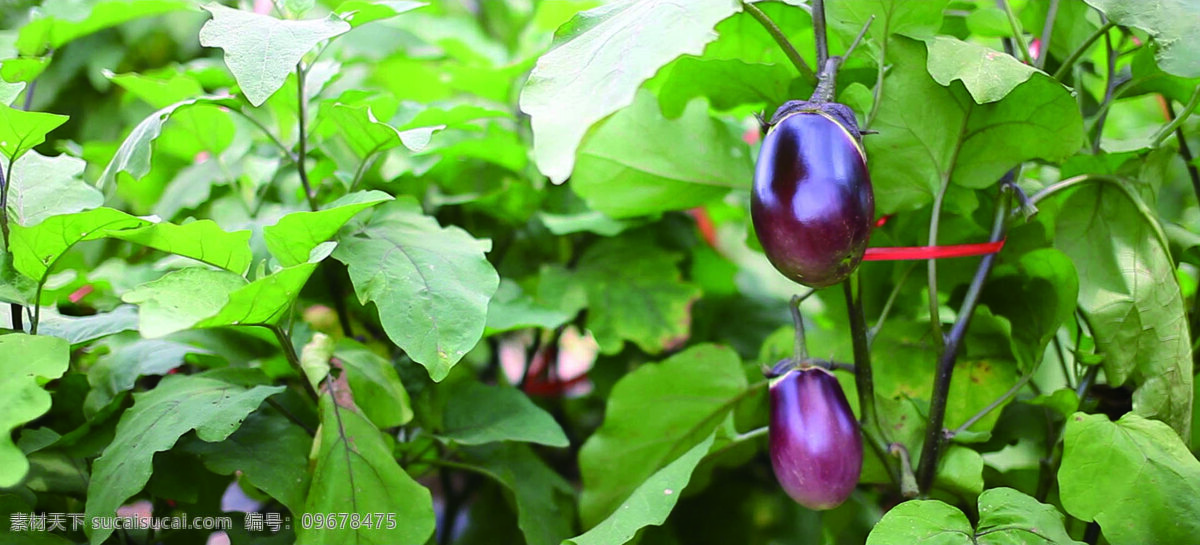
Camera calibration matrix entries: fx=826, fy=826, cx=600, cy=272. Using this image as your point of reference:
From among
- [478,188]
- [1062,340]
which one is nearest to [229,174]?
[478,188]

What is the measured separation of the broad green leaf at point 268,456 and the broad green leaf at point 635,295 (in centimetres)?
25

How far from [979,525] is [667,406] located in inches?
8.9

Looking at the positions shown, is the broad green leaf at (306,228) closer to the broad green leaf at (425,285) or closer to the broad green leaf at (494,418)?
the broad green leaf at (425,285)

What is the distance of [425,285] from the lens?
44 cm

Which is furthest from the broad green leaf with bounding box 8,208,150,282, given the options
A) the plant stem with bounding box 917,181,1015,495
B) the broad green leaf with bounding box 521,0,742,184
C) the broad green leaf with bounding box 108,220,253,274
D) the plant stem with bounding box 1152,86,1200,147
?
the plant stem with bounding box 1152,86,1200,147

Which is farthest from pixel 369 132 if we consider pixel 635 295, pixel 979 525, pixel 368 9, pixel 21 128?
pixel 979 525

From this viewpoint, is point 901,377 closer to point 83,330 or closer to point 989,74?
point 989,74

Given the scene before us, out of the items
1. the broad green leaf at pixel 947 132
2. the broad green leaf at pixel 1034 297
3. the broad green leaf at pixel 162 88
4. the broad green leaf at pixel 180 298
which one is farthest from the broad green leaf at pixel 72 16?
the broad green leaf at pixel 1034 297

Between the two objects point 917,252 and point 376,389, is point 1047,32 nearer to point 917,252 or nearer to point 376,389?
point 917,252

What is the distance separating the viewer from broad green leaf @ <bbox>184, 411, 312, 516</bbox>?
0.47 meters

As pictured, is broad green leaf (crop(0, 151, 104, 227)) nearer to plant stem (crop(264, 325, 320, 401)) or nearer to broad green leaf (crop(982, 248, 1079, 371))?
plant stem (crop(264, 325, 320, 401))

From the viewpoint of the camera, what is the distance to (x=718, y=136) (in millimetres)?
582

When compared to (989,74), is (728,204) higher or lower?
lower

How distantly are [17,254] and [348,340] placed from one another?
186mm
